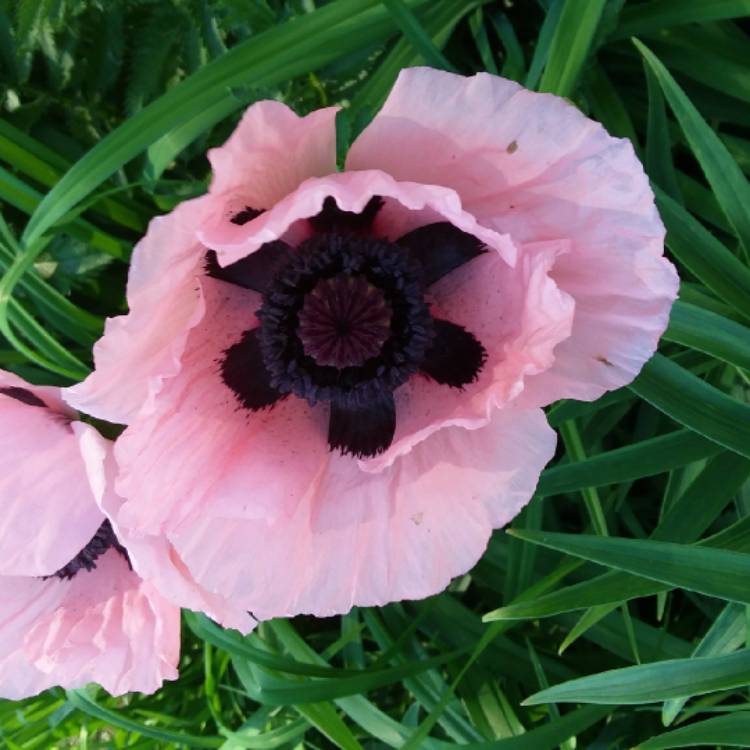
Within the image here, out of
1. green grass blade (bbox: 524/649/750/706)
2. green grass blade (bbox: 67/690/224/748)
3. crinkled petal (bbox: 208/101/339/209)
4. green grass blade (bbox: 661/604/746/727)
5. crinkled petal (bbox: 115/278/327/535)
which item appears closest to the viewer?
crinkled petal (bbox: 208/101/339/209)

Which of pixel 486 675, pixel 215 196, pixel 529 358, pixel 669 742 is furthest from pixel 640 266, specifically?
pixel 486 675

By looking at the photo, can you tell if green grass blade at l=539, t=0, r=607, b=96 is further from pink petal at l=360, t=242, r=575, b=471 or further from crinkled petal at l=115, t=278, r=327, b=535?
crinkled petal at l=115, t=278, r=327, b=535

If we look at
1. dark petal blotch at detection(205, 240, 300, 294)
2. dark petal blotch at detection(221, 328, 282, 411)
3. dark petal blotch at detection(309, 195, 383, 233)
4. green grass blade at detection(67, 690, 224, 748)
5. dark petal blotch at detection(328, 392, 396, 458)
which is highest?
dark petal blotch at detection(309, 195, 383, 233)

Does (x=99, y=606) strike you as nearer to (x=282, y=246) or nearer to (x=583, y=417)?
(x=282, y=246)

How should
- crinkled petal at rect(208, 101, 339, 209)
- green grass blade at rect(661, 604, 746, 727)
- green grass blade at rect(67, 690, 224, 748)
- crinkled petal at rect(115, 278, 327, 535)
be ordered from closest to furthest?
crinkled petal at rect(208, 101, 339, 209)
crinkled petal at rect(115, 278, 327, 535)
green grass blade at rect(661, 604, 746, 727)
green grass blade at rect(67, 690, 224, 748)

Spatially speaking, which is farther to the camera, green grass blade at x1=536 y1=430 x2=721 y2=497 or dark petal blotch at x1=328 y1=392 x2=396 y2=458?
green grass blade at x1=536 y1=430 x2=721 y2=497

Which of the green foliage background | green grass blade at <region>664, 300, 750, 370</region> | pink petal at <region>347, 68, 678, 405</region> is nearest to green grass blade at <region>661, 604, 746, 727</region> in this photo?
the green foliage background

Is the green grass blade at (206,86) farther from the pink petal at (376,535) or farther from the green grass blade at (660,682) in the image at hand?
the green grass blade at (660,682)

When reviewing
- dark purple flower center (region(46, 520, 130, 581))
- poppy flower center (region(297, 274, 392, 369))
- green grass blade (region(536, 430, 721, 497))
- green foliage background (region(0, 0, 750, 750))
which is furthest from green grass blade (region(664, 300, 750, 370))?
dark purple flower center (region(46, 520, 130, 581))

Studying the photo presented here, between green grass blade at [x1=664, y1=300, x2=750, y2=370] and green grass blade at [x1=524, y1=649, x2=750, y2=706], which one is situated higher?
green grass blade at [x1=664, y1=300, x2=750, y2=370]
